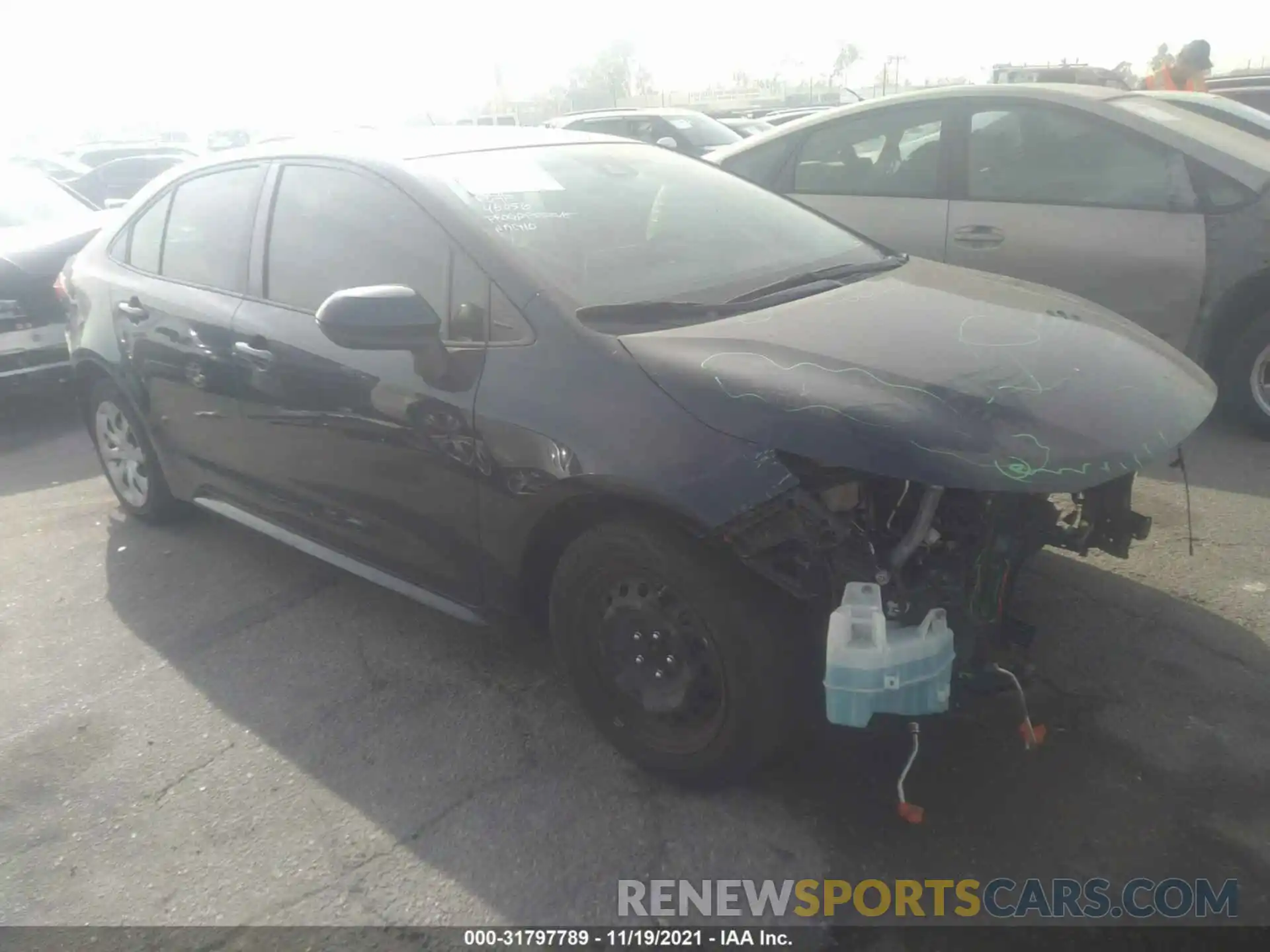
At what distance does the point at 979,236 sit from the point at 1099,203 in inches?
22.0

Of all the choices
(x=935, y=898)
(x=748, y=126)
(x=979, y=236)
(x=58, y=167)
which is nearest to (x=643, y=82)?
(x=748, y=126)

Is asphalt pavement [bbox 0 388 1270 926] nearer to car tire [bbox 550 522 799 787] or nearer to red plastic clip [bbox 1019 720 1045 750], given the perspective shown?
red plastic clip [bbox 1019 720 1045 750]

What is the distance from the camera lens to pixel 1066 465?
221 centimetres

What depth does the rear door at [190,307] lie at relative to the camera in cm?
364

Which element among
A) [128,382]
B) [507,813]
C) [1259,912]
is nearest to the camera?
[1259,912]

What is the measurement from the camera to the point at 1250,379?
4.70 meters

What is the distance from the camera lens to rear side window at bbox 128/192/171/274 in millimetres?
4141

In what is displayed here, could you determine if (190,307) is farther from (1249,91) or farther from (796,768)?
(1249,91)

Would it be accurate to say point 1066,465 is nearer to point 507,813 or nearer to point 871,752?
point 871,752

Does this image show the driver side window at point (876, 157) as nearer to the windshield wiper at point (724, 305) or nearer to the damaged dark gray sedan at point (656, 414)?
the damaged dark gray sedan at point (656, 414)

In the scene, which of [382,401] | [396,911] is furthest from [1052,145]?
[396,911]

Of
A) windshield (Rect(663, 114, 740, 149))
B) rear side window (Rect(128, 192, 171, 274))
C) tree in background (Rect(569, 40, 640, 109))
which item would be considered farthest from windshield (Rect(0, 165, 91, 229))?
tree in background (Rect(569, 40, 640, 109))

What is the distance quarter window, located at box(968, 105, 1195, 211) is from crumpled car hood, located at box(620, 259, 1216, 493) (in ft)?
7.28

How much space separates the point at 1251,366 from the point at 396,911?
14.6 ft
